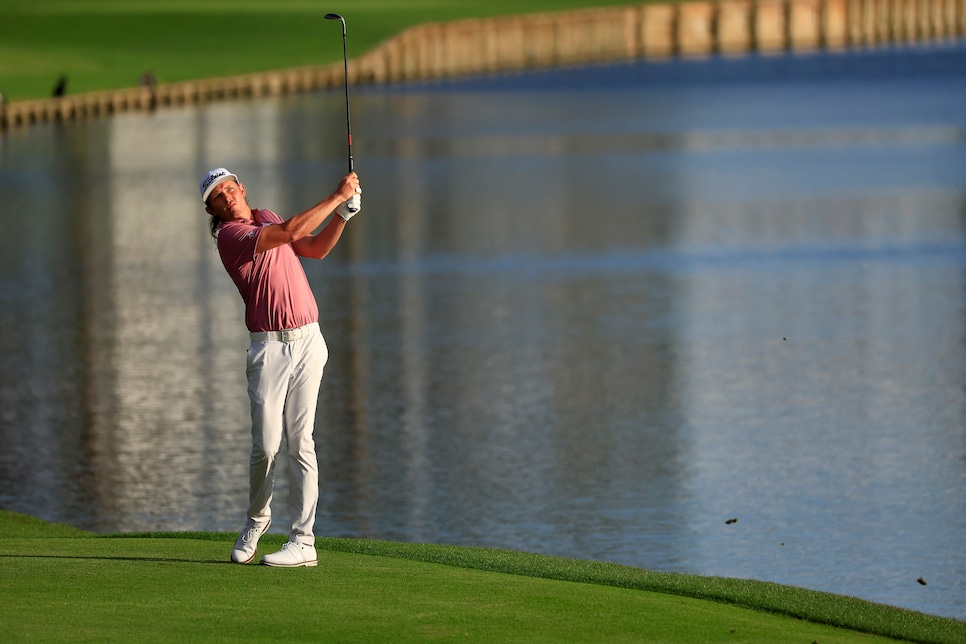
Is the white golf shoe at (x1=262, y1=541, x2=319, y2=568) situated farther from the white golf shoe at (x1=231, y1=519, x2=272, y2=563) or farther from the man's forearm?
the man's forearm

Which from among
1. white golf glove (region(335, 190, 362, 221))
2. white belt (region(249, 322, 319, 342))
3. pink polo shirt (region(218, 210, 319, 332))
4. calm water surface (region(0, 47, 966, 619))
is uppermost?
white golf glove (region(335, 190, 362, 221))

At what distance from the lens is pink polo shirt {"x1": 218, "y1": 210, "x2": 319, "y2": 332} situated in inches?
372

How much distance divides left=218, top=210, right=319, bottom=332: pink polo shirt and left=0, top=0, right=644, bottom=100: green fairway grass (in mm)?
75513

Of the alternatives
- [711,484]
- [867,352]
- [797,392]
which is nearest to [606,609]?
[711,484]

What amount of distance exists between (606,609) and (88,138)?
61.1 meters

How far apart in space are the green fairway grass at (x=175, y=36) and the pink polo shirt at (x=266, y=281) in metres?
75.5

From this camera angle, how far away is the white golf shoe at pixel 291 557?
9.59 meters

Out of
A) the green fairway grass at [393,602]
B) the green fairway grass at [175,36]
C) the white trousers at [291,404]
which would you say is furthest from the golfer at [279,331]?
the green fairway grass at [175,36]

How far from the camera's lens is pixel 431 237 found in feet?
119

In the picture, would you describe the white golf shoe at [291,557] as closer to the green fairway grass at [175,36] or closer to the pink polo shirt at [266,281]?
the pink polo shirt at [266,281]

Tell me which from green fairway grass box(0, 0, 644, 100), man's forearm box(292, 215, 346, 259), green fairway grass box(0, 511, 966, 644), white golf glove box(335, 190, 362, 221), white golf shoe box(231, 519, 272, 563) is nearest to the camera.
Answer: green fairway grass box(0, 511, 966, 644)

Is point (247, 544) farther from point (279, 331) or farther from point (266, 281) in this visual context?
point (266, 281)

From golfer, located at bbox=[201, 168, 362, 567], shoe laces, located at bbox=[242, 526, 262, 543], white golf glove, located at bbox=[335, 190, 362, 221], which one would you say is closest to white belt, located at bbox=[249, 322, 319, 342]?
golfer, located at bbox=[201, 168, 362, 567]

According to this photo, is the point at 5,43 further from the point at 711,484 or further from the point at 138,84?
the point at 711,484
